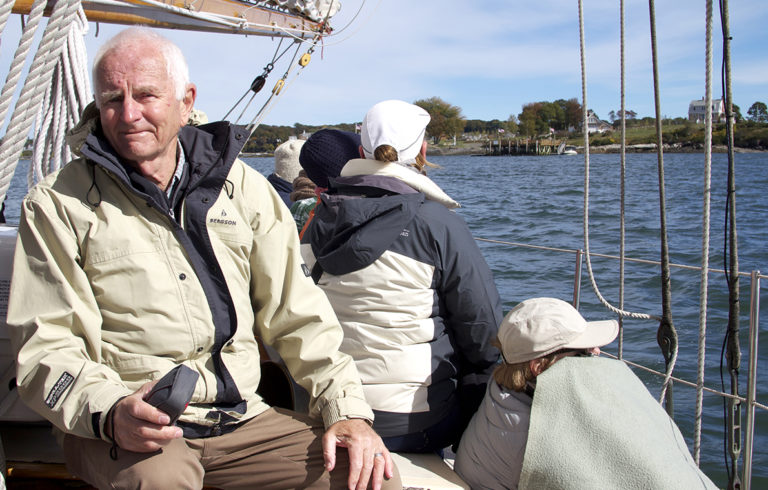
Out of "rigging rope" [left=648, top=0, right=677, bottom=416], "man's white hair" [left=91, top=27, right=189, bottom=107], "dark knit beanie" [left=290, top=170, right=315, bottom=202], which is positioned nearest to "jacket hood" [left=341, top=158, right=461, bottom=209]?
"man's white hair" [left=91, top=27, right=189, bottom=107]

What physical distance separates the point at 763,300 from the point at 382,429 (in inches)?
314

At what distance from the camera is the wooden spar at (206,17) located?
184 inches

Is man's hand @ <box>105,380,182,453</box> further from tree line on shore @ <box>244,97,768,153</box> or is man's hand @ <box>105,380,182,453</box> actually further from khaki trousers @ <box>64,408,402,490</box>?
tree line on shore @ <box>244,97,768,153</box>

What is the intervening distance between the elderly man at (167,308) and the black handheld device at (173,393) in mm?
18

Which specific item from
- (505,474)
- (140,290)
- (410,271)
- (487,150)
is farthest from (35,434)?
(487,150)

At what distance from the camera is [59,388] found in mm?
1557

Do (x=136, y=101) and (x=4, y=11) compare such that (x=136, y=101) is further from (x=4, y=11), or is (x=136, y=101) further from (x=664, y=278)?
(x=664, y=278)

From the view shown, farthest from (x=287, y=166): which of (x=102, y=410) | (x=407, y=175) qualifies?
(x=102, y=410)

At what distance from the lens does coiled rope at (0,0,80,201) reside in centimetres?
161

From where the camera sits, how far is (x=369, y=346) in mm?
2160

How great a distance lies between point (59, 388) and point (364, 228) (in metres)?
1.00

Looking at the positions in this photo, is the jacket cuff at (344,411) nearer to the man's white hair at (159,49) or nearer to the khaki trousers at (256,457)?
the khaki trousers at (256,457)

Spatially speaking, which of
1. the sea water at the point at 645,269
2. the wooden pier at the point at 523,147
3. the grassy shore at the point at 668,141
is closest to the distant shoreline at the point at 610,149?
the grassy shore at the point at 668,141

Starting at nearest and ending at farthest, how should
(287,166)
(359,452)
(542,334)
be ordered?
(359,452)
(542,334)
(287,166)
